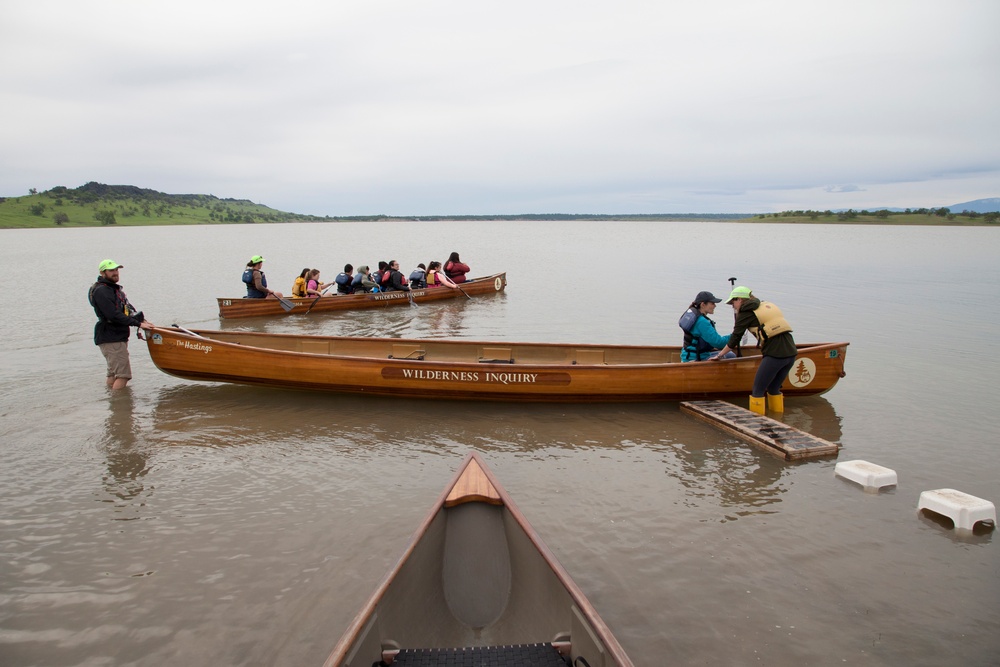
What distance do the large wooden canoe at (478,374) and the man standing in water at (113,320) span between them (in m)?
0.50

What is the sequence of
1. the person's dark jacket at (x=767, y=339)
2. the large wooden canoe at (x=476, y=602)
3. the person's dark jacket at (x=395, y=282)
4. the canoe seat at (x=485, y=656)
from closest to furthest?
the large wooden canoe at (x=476, y=602)
the canoe seat at (x=485, y=656)
the person's dark jacket at (x=767, y=339)
the person's dark jacket at (x=395, y=282)

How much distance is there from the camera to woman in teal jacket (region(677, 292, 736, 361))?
925 centimetres

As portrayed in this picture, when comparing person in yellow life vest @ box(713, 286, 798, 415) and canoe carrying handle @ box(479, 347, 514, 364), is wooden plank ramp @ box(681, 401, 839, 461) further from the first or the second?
canoe carrying handle @ box(479, 347, 514, 364)

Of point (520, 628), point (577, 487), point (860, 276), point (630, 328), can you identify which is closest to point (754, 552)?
point (577, 487)

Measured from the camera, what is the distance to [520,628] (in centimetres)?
411

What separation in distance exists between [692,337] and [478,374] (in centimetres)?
358

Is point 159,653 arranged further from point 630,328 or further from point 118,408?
point 630,328

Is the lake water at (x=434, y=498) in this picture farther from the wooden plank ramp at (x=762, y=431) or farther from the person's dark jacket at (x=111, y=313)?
the person's dark jacket at (x=111, y=313)

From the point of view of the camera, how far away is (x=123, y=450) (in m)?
7.99

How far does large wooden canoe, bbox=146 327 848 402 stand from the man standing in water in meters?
0.50

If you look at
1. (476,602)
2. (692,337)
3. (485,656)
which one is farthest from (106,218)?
(485,656)

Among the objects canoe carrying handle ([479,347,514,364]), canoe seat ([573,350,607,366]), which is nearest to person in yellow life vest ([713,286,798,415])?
canoe seat ([573,350,607,366])

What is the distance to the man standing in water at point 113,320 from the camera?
31.1ft

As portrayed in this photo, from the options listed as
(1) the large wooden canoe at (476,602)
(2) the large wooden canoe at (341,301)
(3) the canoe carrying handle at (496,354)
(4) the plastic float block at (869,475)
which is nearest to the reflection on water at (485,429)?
(4) the plastic float block at (869,475)
